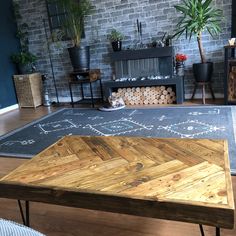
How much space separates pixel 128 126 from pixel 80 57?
1856 mm

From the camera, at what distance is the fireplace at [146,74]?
4137mm

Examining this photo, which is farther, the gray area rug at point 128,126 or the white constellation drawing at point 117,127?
the white constellation drawing at point 117,127

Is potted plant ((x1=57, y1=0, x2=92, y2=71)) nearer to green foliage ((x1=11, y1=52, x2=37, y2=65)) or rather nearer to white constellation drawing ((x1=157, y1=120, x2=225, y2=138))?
green foliage ((x1=11, y1=52, x2=37, y2=65))

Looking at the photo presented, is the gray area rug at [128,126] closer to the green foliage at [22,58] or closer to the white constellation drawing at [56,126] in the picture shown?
the white constellation drawing at [56,126]

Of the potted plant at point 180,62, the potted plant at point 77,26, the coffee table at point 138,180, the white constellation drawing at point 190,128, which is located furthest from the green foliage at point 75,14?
the coffee table at point 138,180

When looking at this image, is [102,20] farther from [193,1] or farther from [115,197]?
[115,197]

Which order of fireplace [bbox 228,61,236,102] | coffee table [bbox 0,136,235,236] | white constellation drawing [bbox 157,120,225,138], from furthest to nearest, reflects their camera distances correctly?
fireplace [bbox 228,61,236,102] → white constellation drawing [bbox 157,120,225,138] → coffee table [bbox 0,136,235,236]

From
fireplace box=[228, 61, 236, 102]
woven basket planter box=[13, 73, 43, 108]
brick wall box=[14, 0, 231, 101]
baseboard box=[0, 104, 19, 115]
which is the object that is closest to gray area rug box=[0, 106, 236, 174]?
fireplace box=[228, 61, 236, 102]

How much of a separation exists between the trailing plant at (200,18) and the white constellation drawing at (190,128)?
1377 mm

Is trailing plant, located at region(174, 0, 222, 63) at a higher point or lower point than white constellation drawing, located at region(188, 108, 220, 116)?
higher

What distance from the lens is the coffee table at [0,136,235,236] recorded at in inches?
38.5

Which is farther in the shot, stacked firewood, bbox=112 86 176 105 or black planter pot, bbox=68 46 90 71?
black planter pot, bbox=68 46 90 71

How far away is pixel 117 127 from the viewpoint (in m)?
3.24

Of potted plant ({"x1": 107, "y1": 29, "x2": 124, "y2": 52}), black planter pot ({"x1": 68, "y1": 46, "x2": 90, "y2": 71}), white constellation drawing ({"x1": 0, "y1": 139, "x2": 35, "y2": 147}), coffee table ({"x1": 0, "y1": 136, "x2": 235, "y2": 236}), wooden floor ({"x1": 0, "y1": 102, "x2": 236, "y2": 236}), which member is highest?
potted plant ({"x1": 107, "y1": 29, "x2": 124, "y2": 52})
